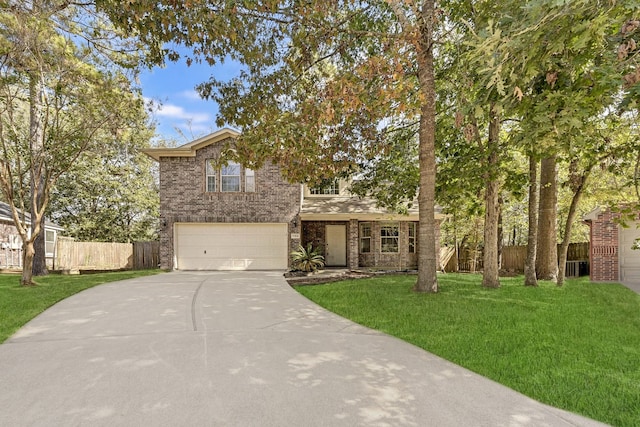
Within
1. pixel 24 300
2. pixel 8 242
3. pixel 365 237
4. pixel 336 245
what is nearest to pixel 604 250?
pixel 365 237

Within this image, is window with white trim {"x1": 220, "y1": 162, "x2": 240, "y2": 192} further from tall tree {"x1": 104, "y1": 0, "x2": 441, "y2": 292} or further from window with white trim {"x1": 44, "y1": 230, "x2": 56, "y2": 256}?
window with white trim {"x1": 44, "y1": 230, "x2": 56, "y2": 256}

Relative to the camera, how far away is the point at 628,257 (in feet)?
41.9

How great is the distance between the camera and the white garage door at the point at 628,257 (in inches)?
500

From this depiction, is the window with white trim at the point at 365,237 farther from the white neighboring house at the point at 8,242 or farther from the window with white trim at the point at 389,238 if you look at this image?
the white neighboring house at the point at 8,242

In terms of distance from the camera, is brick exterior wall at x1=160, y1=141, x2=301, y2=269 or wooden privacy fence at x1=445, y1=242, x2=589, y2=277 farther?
wooden privacy fence at x1=445, y1=242, x2=589, y2=277

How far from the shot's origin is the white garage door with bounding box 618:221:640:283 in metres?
12.7

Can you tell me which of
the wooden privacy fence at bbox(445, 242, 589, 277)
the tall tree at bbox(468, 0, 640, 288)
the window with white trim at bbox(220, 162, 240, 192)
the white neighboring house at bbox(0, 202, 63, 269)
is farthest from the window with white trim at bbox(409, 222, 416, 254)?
the white neighboring house at bbox(0, 202, 63, 269)

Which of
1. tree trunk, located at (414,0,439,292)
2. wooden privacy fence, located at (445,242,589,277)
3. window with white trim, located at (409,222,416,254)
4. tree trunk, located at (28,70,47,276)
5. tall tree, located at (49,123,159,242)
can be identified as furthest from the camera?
tall tree, located at (49,123,159,242)

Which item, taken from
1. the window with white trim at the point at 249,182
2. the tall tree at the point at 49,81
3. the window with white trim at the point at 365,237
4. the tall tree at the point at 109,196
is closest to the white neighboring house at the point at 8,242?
the tall tree at the point at 109,196

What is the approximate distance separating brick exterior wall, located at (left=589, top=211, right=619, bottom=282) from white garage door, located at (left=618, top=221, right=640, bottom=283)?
0.21 m

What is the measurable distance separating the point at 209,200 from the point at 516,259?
14.8 metres

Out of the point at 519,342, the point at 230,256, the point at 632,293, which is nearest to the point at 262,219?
the point at 230,256

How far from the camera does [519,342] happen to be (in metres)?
4.96

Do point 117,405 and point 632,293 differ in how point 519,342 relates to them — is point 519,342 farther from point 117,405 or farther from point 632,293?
point 632,293
